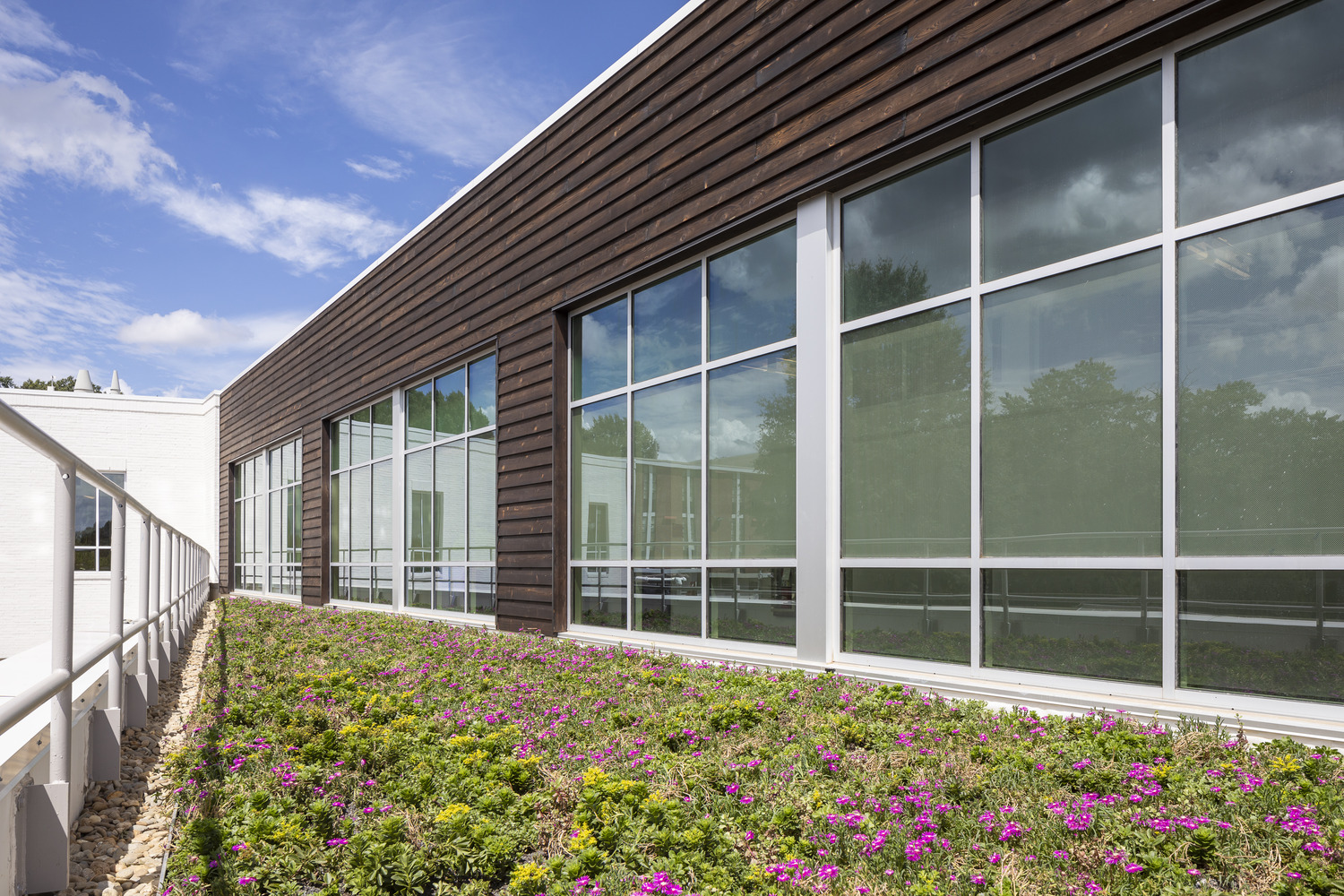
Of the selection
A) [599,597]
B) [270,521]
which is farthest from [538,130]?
[270,521]

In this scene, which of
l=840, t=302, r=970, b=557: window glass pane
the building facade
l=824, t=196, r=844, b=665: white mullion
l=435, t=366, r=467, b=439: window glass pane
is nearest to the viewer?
the building facade

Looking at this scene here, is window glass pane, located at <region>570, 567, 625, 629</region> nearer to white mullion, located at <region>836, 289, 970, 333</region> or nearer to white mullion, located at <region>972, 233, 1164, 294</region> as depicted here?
white mullion, located at <region>836, 289, 970, 333</region>

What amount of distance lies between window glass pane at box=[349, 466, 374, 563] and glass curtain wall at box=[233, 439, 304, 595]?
249cm

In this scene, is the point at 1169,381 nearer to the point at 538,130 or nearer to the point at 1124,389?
the point at 1124,389

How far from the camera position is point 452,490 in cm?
1065

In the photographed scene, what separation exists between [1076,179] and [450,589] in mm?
8711

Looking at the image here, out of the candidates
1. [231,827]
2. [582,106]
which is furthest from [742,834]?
[582,106]

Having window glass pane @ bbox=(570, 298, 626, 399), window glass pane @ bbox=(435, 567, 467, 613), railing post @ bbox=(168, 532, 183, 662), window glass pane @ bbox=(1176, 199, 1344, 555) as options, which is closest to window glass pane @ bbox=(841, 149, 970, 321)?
window glass pane @ bbox=(1176, 199, 1344, 555)

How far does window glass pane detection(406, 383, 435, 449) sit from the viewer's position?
11.3 meters

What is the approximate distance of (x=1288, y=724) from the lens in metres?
3.39

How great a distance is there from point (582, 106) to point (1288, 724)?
7.53m

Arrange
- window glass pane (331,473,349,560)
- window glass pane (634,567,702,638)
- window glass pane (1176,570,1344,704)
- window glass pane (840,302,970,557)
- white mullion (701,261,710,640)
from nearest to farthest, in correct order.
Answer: window glass pane (1176,570,1344,704)
window glass pane (840,302,970,557)
white mullion (701,261,710,640)
window glass pane (634,567,702,638)
window glass pane (331,473,349,560)

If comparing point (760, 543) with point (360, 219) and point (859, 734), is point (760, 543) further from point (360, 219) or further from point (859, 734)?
point (360, 219)

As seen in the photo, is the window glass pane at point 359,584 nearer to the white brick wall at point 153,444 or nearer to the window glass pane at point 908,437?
the window glass pane at point 908,437
